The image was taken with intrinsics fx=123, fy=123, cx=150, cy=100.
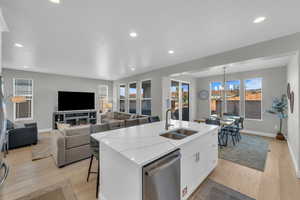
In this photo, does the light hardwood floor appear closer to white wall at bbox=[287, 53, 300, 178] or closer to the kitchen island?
white wall at bbox=[287, 53, 300, 178]

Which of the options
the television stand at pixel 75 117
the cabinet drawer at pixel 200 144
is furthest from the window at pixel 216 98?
the television stand at pixel 75 117

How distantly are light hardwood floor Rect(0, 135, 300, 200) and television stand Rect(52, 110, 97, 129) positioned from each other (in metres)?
3.03

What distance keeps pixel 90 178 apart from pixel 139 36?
9.57 ft

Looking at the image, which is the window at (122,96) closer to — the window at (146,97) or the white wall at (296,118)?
the window at (146,97)

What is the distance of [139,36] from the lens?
8.18ft

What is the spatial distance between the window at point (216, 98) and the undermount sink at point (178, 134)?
481 centimetres

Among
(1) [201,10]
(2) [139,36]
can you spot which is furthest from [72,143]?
(1) [201,10]

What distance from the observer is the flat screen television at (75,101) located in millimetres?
6105

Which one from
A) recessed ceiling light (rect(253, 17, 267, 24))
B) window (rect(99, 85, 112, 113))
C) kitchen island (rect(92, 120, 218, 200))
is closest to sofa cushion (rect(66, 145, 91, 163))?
kitchen island (rect(92, 120, 218, 200))

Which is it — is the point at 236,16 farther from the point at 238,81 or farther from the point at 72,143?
the point at 238,81

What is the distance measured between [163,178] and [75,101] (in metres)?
6.72

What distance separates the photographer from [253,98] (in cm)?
529

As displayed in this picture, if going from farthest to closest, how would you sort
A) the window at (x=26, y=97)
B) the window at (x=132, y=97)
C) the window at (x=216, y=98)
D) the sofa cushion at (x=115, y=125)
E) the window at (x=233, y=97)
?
the window at (x=132, y=97)
the window at (x=216, y=98)
the window at (x=233, y=97)
the window at (x=26, y=97)
the sofa cushion at (x=115, y=125)

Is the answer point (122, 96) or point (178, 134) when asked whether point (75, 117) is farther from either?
point (178, 134)
